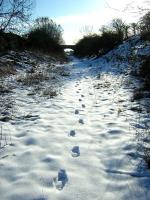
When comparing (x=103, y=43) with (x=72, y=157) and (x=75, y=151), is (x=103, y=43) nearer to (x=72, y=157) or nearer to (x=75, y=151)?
(x=75, y=151)

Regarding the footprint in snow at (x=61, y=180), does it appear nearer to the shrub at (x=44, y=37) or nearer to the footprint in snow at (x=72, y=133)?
the footprint in snow at (x=72, y=133)

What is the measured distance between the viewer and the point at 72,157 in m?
4.40

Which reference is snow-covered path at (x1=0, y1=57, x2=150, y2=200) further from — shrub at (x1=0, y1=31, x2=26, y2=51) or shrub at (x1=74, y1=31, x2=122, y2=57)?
shrub at (x1=74, y1=31, x2=122, y2=57)

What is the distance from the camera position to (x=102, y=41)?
3900 cm

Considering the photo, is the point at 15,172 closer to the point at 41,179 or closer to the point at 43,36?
the point at 41,179

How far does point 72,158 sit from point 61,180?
0.70 m

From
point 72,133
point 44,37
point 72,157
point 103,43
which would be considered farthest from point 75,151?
point 44,37

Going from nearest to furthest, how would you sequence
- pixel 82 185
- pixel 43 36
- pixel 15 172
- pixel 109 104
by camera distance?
pixel 82 185 → pixel 15 172 → pixel 109 104 → pixel 43 36

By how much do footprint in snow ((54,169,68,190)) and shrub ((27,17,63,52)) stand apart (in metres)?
32.7

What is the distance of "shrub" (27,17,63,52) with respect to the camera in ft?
132

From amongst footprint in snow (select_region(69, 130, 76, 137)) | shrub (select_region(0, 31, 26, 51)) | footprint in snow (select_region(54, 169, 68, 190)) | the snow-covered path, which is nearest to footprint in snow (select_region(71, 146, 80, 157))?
the snow-covered path

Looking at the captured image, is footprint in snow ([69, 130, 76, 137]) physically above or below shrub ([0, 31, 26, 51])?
below

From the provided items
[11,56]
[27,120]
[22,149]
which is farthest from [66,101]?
[11,56]

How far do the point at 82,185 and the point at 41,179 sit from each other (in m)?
0.49
